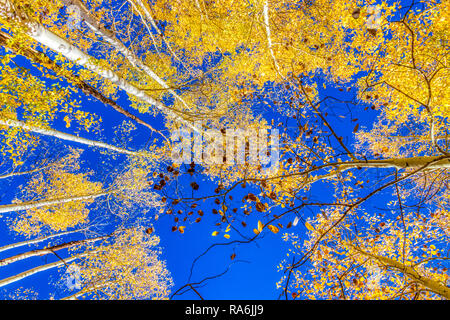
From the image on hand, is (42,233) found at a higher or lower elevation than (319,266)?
higher

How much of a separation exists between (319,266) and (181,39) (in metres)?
9.83

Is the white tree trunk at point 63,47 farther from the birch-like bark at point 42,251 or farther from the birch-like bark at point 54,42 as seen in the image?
the birch-like bark at point 42,251

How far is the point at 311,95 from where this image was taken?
301 inches

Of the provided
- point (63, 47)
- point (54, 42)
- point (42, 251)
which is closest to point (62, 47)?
point (63, 47)

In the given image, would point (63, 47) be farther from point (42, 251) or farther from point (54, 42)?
point (42, 251)

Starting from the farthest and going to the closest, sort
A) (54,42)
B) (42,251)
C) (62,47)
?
(42,251), (62,47), (54,42)

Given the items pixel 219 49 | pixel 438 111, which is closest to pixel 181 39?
pixel 219 49

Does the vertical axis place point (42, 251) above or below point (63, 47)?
below

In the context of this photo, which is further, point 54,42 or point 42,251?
point 42,251

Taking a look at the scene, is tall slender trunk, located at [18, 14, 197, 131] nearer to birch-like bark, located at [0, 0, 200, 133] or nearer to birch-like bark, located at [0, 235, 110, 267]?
birch-like bark, located at [0, 0, 200, 133]

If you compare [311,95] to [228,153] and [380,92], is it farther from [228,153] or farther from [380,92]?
[228,153]

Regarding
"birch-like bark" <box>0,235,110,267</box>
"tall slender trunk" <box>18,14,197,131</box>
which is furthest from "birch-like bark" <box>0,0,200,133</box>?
"birch-like bark" <box>0,235,110,267</box>

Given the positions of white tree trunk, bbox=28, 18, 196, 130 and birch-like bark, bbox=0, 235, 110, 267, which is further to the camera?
birch-like bark, bbox=0, 235, 110, 267

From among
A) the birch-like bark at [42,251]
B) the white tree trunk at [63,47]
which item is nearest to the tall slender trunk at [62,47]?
the white tree trunk at [63,47]
